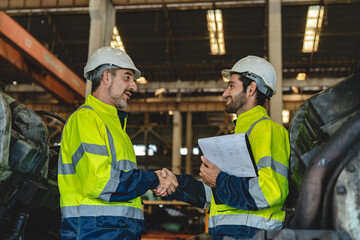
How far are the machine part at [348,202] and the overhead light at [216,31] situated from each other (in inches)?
476

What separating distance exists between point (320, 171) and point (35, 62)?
10.1 m

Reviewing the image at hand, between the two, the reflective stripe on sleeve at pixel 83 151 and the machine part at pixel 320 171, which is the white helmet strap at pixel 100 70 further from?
the machine part at pixel 320 171

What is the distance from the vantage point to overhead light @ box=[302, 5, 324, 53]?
12.9m

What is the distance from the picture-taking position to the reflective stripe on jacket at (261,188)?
7.36ft

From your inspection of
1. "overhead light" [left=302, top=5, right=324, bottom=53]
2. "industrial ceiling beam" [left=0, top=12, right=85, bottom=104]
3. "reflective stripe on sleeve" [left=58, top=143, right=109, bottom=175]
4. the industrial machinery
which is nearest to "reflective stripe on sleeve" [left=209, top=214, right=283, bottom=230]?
"reflective stripe on sleeve" [left=58, top=143, right=109, bottom=175]

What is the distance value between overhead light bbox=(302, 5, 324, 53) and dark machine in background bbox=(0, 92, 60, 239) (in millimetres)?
11287

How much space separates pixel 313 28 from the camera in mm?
13969

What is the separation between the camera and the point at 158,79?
16.7 m

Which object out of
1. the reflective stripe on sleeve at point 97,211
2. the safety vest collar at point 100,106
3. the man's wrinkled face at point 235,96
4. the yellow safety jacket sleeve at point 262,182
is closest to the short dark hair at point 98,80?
the safety vest collar at point 100,106

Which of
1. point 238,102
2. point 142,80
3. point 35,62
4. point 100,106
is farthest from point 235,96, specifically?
point 142,80

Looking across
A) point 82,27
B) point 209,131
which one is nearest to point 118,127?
point 82,27

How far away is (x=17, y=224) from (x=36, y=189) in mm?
293

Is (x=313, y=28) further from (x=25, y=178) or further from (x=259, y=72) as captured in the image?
(x=25, y=178)

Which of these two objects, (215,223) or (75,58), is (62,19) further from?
(215,223)
